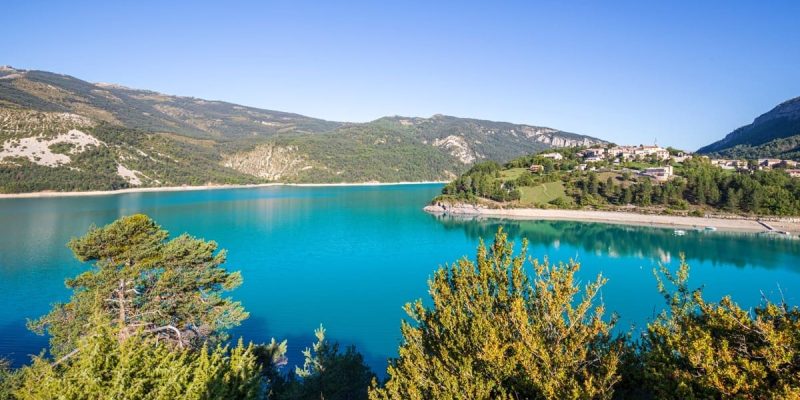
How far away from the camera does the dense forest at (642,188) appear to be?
3091 inches

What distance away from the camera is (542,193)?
332 feet

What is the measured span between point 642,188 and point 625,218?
1172 cm

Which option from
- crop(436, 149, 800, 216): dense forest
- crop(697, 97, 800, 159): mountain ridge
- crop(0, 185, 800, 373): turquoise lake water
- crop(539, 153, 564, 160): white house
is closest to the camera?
crop(0, 185, 800, 373): turquoise lake water

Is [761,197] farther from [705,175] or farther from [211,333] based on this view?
[211,333]

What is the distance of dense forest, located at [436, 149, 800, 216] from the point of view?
78.5 meters

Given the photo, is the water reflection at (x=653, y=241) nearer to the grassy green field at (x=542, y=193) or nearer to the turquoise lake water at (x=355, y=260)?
the turquoise lake water at (x=355, y=260)

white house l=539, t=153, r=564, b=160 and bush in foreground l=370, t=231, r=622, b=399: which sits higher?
white house l=539, t=153, r=564, b=160

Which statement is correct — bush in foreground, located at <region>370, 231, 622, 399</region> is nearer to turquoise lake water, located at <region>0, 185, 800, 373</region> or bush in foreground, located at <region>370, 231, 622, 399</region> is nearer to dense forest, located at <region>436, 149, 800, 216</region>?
turquoise lake water, located at <region>0, 185, 800, 373</region>

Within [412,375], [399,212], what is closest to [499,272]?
[412,375]

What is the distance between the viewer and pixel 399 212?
97.5 meters

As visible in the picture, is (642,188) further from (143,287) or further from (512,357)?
(512,357)

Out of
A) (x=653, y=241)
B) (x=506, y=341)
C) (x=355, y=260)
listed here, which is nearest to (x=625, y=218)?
(x=653, y=241)

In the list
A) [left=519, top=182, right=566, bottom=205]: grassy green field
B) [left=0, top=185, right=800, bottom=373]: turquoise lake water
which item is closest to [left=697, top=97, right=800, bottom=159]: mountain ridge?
[left=519, top=182, right=566, bottom=205]: grassy green field

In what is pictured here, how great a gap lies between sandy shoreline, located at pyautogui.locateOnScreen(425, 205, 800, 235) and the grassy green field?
17.1 ft
